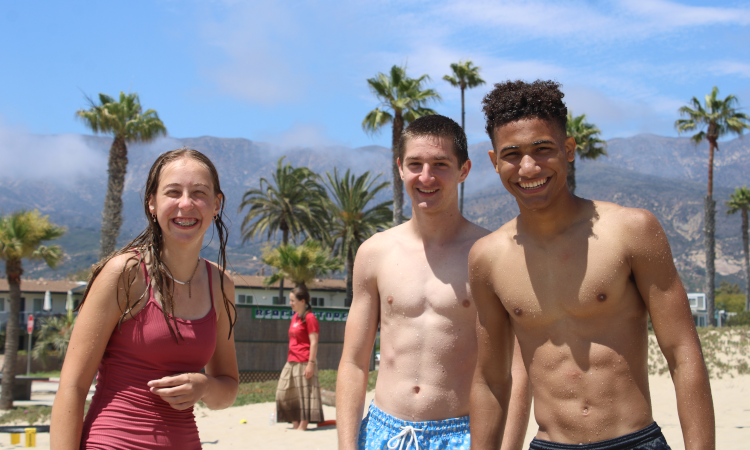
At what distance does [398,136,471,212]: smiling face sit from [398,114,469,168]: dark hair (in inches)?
1.0

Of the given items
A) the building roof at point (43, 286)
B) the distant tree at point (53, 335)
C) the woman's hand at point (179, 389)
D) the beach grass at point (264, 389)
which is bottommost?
the distant tree at point (53, 335)

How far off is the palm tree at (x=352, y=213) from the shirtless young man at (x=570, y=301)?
1294 inches

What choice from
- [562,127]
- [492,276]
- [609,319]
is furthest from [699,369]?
[562,127]

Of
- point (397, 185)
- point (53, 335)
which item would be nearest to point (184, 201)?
point (397, 185)

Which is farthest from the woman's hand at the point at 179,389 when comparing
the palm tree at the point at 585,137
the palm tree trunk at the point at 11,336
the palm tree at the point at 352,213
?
the palm tree at the point at 352,213

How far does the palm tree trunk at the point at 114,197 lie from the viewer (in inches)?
779

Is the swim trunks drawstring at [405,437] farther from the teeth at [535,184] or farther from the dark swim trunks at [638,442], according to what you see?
the teeth at [535,184]

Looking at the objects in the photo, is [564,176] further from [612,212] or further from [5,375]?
[5,375]

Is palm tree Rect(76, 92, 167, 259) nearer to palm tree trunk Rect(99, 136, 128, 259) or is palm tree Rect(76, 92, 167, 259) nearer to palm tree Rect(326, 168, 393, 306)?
palm tree trunk Rect(99, 136, 128, 259)

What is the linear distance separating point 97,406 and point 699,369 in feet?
7.13

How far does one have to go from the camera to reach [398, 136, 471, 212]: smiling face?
3.02 m

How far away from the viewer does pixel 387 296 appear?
9.96 feet

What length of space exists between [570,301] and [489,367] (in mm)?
443

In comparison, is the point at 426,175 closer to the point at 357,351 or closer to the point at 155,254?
the point at 357,351
